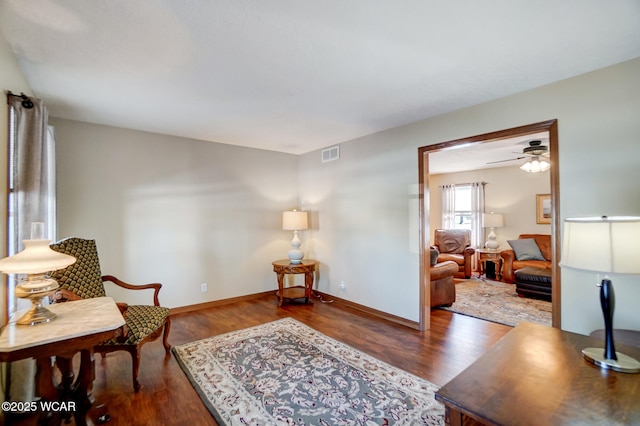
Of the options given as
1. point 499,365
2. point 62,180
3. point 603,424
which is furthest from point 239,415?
point 62,180

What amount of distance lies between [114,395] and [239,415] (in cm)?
103

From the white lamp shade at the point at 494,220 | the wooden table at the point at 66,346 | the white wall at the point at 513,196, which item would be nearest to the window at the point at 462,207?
the white wall at the point at 513,196

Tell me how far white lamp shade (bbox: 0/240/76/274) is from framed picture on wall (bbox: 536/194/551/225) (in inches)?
292

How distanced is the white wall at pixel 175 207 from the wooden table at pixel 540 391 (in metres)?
3.85

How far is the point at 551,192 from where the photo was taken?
101 inches

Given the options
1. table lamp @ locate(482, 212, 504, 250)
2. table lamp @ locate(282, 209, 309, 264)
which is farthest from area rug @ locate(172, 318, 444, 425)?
table lamp @ locate(482, 212, 504, 250)

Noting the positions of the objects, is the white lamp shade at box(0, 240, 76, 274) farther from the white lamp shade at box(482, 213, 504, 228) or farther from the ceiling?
the white lamp shade at box(482, 213, 504, 228)

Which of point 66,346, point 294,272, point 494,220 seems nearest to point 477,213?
point 494,220

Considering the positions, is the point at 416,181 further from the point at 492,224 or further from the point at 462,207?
the point at 462,207

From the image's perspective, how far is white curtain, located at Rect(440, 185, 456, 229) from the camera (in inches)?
293

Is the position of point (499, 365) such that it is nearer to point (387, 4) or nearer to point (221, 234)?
point (387, 4)

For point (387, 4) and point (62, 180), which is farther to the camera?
point (62, 180)

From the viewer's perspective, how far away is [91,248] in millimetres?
2621

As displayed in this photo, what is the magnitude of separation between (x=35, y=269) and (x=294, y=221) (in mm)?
3366
